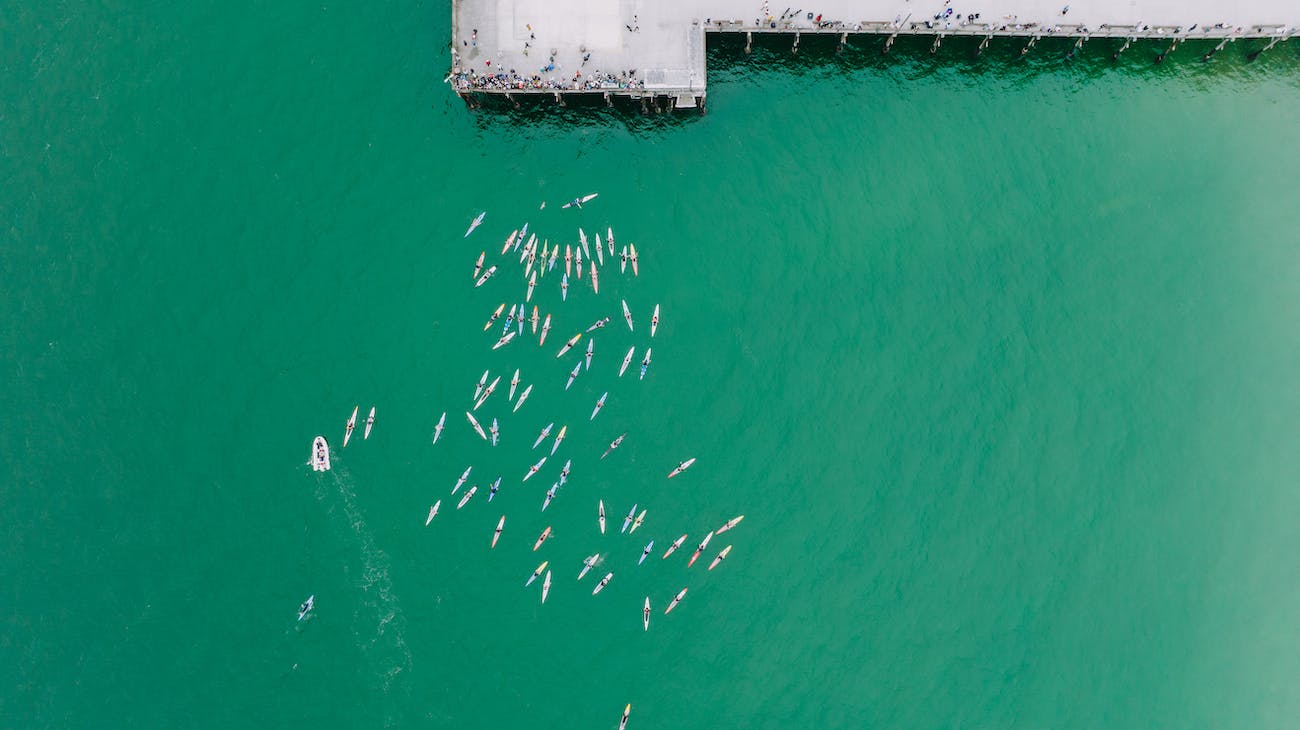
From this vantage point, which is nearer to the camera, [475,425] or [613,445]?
[613,445]

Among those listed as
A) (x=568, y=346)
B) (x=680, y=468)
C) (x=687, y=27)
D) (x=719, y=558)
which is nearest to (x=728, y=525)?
(x=719, y=558)

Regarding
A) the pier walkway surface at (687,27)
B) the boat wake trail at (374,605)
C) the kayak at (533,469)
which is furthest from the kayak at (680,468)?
the pier walkway surface at (687,27)

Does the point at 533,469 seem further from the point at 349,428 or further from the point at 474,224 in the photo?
the point at 474,224

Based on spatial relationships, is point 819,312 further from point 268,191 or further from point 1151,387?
point 268,191

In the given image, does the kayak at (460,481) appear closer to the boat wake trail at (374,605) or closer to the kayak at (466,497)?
the kayak at (466,497)

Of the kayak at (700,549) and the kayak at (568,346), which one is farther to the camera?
the kayak at (568,346)

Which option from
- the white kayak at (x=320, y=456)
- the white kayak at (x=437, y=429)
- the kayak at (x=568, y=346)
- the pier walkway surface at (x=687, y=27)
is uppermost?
the pier walkway surface at (x=687, y=27)
